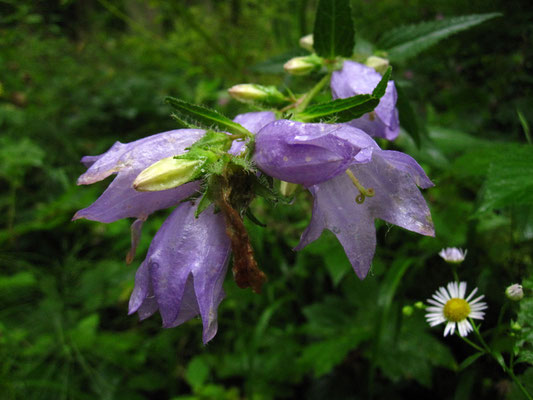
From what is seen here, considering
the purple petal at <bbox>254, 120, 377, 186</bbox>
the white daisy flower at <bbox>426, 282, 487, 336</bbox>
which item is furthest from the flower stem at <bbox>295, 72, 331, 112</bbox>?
the white daisy flower at <bbox>426, 282, 487, 336</bbox>

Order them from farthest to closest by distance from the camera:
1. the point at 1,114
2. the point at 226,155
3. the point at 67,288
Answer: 1. the point at 1,114
2. the point at 67,288
3. the point at 226,155

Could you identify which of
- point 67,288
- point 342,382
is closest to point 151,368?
point 67,288

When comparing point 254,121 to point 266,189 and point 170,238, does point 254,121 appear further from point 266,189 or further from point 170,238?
point 170,238

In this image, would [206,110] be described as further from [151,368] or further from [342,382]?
[151,368]

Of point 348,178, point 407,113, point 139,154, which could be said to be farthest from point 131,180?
point 407,113

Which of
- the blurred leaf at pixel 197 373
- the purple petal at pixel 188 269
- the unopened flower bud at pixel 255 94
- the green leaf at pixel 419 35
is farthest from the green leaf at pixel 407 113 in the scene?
the blurred leaf at pixel 197 373
